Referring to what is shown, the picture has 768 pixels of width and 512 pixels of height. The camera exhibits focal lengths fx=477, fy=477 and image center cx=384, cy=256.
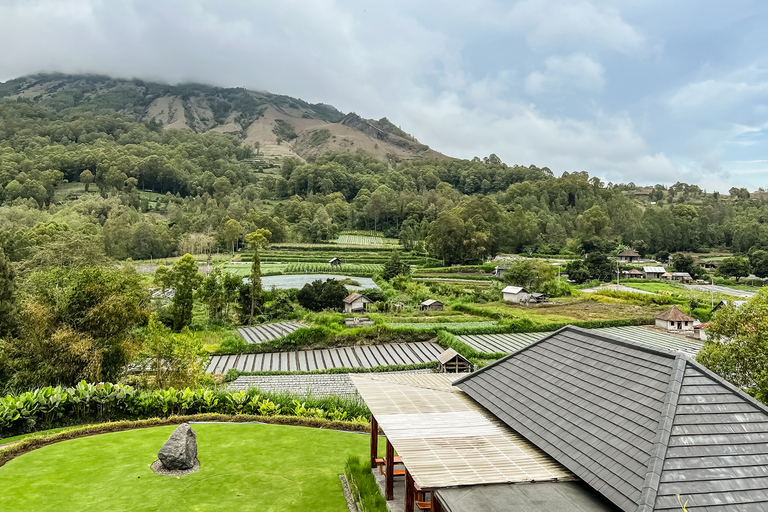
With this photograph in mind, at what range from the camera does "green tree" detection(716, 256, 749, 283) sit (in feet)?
210

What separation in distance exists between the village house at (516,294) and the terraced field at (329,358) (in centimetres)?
1989

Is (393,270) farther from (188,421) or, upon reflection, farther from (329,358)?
(188,421)

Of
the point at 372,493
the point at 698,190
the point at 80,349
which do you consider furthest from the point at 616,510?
the point at 698,190

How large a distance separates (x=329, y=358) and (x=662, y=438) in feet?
76.7

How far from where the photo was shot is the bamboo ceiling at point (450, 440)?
6559 mm

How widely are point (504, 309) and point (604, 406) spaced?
36.3m

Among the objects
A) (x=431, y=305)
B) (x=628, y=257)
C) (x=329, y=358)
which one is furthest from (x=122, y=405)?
(x=628, y=257)

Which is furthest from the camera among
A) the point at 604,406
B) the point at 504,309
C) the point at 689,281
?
the point at 689,281

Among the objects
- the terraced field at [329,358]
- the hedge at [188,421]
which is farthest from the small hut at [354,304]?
the hedge at [188,421]

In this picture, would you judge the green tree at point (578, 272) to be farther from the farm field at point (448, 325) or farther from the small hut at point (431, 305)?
the farm field at point (448, 325)

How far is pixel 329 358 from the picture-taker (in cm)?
2803

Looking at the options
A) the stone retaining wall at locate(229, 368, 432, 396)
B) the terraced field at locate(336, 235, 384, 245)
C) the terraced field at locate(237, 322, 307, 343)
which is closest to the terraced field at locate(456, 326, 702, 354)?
the stone retaining wall at locate(229, 368, 432, 396)

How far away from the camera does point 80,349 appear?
16500 millimetres

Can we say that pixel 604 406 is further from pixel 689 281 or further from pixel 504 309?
pixel 689 281
